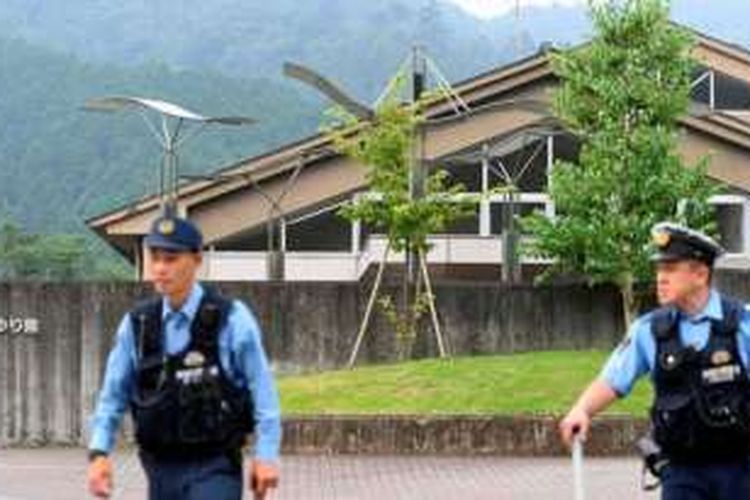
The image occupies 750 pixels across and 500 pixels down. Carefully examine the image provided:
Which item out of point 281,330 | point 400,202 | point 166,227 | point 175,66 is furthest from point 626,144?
point 175,66

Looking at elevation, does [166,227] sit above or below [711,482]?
above

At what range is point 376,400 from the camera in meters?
20.8

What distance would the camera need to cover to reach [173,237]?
6.54 m

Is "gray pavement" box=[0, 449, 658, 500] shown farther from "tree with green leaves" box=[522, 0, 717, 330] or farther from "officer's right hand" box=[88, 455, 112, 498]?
"officer's right hand" box=[88, 455, 112, 498]

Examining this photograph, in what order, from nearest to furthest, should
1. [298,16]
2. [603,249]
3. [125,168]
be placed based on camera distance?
[603,249] → [125,168] → [298,16]

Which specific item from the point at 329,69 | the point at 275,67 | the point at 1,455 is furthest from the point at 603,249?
the point at 275,67

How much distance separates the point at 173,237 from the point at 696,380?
6.69 feet

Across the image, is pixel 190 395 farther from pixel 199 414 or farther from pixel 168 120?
pixel 168 120

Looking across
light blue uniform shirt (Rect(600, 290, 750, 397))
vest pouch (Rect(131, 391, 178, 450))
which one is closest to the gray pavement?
light blue uniform shirt (Rect(600, 290, 750, 397))

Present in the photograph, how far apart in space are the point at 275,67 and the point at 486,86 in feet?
283

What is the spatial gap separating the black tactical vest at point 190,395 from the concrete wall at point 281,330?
19.0 meters

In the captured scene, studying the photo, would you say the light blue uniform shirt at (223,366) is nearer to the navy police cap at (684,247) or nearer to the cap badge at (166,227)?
the cap badge at (166,227)

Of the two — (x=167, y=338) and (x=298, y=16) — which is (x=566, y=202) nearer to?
(x=167, y=338)

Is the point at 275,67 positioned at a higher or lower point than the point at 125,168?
higher
